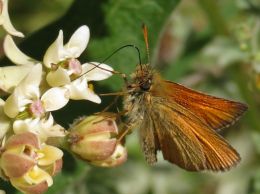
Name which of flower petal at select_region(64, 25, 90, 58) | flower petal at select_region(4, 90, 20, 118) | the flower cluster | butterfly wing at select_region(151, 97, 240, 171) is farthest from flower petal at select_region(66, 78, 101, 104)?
butterfly wing at select_region(151, 97, 240, 171)

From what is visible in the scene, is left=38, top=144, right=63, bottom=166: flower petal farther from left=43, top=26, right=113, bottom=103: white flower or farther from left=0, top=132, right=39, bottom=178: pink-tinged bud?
left=43, top=26, right=113, bottom=103: white flower

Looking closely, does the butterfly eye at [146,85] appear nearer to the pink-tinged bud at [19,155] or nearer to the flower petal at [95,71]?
the flower petal at [95,71]

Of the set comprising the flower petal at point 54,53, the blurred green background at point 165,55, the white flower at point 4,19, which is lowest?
the blurred green background at point 165,55

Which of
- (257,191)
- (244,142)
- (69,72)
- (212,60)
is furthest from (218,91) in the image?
(69,72)

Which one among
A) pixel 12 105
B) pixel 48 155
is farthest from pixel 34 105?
pixel 48 155

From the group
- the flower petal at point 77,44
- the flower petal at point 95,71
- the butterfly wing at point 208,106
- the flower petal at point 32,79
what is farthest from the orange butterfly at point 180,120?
the flower petal at point 32,79

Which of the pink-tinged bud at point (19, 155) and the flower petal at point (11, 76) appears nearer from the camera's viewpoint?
the pink-tinged bud at point (19, 155)

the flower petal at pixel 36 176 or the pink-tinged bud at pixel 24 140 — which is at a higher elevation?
the pink-tinged bud at pixel 24 140

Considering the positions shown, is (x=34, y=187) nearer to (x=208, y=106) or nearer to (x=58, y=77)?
(x=58, y=77)
